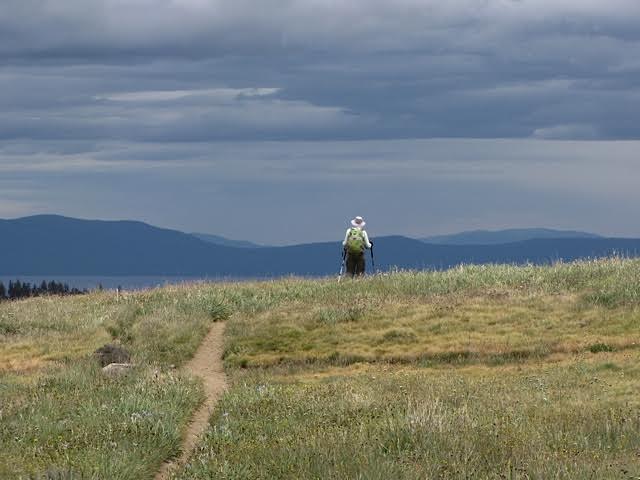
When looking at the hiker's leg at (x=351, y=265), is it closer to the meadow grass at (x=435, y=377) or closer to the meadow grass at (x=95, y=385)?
the meadow grass at (x=435, y=377)

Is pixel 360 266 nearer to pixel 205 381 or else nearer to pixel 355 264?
pixel 355 264

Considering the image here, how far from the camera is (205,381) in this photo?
27359mm

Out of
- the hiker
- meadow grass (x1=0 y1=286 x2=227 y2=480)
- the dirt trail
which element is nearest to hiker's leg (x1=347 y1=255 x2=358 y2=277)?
the hiker

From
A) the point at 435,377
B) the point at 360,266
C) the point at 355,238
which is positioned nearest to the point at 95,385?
the point at 435,377

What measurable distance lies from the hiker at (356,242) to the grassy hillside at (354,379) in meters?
1.49

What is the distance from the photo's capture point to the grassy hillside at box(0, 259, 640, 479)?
550 inches

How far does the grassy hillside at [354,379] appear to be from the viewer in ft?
45.9

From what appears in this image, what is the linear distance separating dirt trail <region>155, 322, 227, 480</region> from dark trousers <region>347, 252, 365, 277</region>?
813 cm

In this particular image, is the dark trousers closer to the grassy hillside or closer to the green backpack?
the green backpack

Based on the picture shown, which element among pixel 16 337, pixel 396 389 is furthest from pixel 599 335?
pixel 16 337

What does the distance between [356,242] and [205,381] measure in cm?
1623

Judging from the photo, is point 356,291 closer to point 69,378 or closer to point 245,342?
point 245,342

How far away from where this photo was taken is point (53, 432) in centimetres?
1647

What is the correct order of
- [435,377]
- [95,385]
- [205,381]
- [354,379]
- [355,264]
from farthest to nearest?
[355,264] < [205,381] < [354,379] < [435,377] < [95,385]
